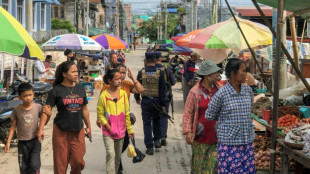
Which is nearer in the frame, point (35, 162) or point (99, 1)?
point (35, 162)

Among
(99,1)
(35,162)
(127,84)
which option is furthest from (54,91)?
(99,1)

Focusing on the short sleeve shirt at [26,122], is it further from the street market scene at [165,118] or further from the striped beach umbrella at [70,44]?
the striped beach umbrella at [70,44]

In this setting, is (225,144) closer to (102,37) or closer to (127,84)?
(127,84)

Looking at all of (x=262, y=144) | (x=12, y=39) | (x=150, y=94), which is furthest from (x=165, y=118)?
(x=12, y=39)

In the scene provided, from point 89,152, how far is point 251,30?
4.40 meters

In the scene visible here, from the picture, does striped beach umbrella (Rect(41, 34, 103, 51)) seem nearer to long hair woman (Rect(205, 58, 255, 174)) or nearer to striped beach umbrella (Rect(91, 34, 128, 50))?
striped beach umbrella (Rect(91, 34, 128, 50))

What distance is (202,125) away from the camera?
601 centimetres

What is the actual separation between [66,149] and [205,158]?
1.83 m

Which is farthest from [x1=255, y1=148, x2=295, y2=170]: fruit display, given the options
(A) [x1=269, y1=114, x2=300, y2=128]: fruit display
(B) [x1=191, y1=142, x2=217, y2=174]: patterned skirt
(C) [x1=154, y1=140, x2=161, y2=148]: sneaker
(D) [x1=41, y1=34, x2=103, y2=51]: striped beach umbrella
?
(D) [x1=41, y1=34, x2=103, y2=51]: striped beach umbrella

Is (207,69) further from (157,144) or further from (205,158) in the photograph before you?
A: (157,144)

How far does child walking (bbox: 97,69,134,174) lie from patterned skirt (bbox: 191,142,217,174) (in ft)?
4.52

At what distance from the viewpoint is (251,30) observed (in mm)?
10508

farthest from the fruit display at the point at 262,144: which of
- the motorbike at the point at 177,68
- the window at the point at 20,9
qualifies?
the window at the point at 20,9

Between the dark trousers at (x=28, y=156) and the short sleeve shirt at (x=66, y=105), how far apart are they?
1.66 ft
